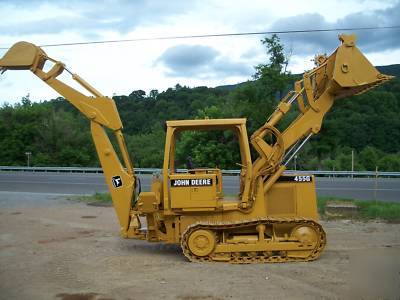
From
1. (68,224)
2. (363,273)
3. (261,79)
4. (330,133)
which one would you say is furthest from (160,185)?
(330,133)

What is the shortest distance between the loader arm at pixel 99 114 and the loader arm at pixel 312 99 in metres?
2.52

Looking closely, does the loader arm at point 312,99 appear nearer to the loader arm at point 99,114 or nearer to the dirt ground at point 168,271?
the dirt ground at point 168,271

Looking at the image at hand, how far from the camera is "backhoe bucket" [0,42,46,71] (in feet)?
32.8

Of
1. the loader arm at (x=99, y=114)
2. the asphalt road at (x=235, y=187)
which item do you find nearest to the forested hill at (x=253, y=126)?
the asphalt road at (x=235, y=187)

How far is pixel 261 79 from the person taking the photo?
36625 millimetres

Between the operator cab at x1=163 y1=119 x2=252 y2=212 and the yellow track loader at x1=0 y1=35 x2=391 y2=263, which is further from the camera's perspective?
the operator cab at x1=163 y1=119 x2=252 y2=212

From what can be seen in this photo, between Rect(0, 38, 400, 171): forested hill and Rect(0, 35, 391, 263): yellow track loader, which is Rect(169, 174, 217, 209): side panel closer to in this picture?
Rect(0, 35, 391, 263): yellow track loader

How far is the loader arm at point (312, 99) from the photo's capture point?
29.3 ft

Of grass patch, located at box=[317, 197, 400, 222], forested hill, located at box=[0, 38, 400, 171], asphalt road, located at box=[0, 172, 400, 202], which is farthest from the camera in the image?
forested hill, located at box=[0, 38, 400, 171]

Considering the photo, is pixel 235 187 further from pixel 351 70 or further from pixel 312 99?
pixel 351 70

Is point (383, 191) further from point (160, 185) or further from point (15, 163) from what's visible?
point (15, 163)

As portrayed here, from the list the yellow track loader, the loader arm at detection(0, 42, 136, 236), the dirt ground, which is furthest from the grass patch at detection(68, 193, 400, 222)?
the loader arm at detection(0, 42, 136, 236)

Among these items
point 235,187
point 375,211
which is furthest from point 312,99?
point 235,187

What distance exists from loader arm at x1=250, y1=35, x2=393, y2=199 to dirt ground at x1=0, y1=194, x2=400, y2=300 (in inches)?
74.3
